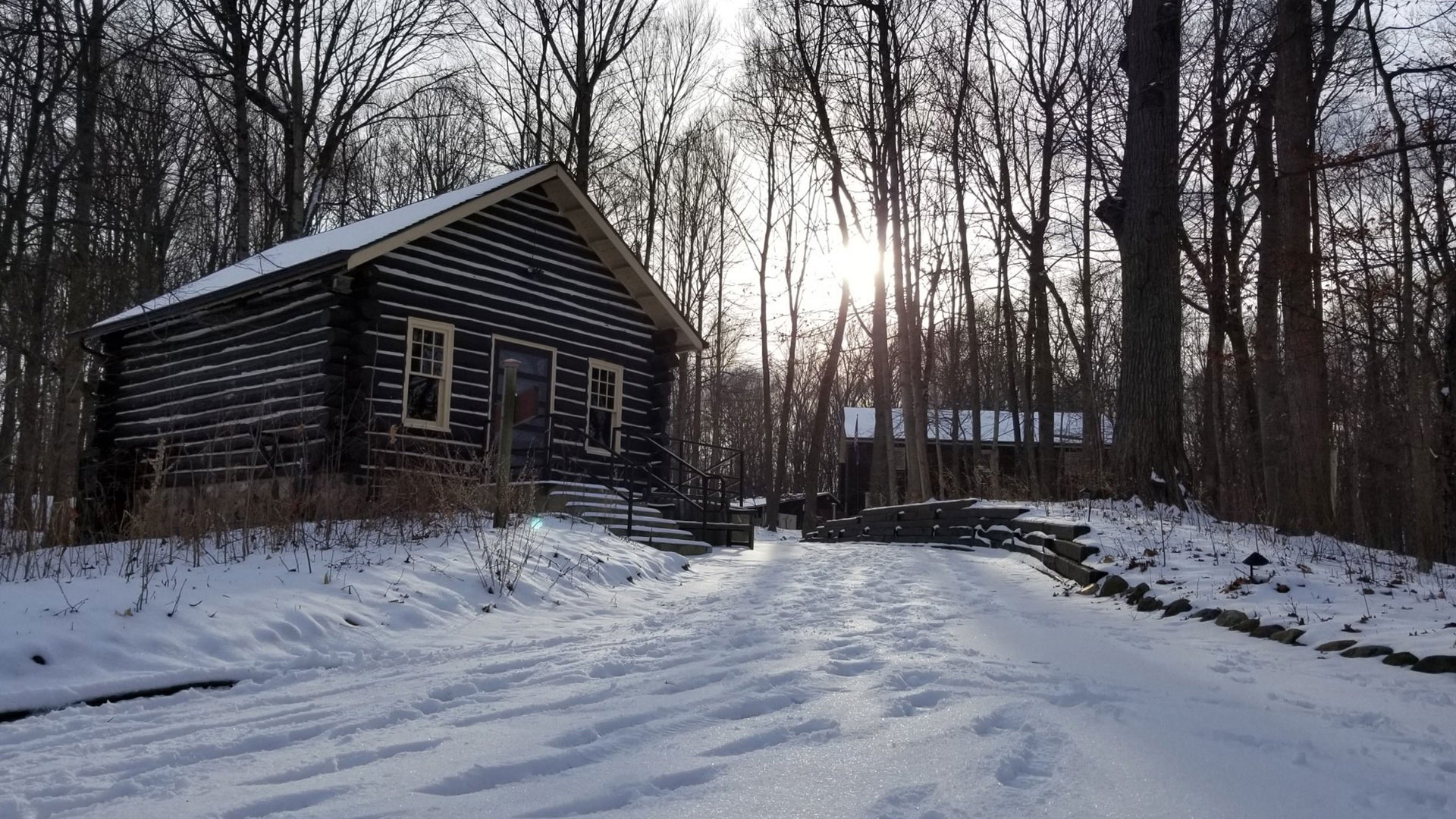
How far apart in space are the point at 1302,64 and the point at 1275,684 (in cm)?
1073

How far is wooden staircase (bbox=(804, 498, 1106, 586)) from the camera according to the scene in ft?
31.9

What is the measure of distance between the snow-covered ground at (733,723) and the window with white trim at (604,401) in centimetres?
1036

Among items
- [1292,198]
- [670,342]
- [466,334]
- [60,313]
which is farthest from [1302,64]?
[60,313]

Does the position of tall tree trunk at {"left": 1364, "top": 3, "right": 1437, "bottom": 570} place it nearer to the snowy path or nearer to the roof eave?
the snowy path

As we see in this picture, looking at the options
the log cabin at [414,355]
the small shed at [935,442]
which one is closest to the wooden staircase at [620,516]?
the log cabin at [414,355]

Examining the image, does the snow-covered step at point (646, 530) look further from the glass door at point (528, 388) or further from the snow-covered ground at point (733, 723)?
the snow-covered ground at point (733, 723)

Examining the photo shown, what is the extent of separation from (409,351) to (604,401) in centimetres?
398

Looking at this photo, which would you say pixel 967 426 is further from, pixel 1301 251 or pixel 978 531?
pixel 1301 251

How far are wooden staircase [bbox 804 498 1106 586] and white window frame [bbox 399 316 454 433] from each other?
7932mm

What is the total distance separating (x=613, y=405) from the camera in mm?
17484

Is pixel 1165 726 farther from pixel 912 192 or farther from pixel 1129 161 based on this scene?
pixel 912 192

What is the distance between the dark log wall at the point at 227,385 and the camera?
45.5 ft

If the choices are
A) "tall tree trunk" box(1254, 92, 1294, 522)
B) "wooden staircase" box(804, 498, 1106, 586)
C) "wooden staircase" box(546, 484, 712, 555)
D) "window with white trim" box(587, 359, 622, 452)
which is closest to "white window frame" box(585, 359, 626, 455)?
"window with white trim" box(587, 359, 622, 452)

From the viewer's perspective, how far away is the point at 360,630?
5863 mm
